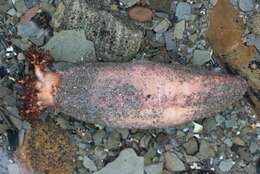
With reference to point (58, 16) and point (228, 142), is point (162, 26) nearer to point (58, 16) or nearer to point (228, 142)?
point (58, 16)

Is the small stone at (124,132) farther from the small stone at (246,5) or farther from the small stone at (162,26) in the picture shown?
the small stone at (246,5)

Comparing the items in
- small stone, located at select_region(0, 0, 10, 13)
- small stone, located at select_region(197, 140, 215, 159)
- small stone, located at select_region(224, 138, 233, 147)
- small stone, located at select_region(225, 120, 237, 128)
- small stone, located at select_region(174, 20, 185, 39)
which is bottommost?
small stone, located at select_region(197, 140, 215, 159)

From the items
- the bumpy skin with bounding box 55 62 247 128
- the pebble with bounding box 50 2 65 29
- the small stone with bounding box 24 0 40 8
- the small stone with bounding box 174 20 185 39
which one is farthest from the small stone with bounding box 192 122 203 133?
the small stone with bounding box 24 0 40 8

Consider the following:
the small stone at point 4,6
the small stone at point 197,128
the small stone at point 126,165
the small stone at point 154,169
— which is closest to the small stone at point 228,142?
the small stone at point 197,128

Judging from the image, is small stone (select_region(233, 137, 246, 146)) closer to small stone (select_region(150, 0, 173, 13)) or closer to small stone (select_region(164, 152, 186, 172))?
small stone (select_region(164, 152, 186, 172))

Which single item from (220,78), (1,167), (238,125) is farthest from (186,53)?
(1,167)

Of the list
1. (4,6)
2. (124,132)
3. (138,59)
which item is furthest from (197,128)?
(4,6)
